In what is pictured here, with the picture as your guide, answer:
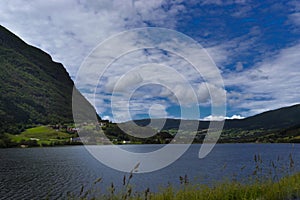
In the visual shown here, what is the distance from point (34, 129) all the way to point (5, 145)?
40467 mm

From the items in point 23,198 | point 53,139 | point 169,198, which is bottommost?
point 23,198

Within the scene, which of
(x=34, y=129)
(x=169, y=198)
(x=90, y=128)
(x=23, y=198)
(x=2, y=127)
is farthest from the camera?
(x=34, y=129)

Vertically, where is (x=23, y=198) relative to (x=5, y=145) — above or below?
below

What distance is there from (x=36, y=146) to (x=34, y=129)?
4061 centimetres

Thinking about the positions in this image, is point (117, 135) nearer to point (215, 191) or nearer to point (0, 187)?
point (0, 187)

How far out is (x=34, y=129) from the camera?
178 metres

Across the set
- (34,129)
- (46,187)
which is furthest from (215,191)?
(34,129)

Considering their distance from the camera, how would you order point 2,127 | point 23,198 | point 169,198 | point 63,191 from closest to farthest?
point 169,198 → point 23,198 → point 63,191 → point 2,127

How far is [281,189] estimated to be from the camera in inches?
426

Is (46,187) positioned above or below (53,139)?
below

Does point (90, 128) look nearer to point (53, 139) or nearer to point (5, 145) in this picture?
point (53, 139)

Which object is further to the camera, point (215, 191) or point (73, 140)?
point (73, 140)

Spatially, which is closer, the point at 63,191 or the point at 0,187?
the point at 63,191

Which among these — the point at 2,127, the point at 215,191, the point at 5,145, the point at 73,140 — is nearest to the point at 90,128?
the point at 73,140
